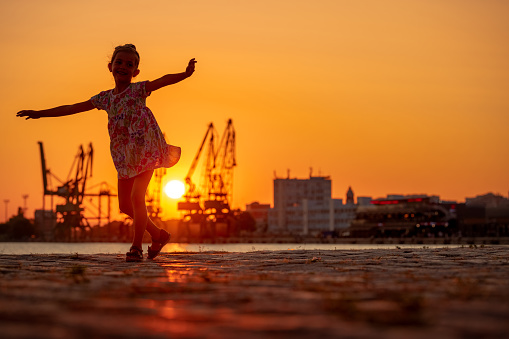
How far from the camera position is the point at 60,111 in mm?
8281

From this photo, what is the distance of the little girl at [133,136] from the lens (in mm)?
7777

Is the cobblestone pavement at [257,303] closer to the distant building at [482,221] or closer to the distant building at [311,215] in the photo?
the distant building at [482,221]

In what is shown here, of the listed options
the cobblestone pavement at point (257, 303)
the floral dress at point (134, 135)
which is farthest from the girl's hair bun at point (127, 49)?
the cobblestone pavement at point (257, 303)

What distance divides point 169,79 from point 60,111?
138cm

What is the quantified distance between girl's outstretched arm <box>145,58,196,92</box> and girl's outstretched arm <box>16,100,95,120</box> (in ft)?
2.43

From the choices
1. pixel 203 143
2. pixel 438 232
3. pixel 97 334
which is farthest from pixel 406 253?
pixel 438 232

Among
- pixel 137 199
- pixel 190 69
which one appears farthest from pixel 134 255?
pixel 190 69

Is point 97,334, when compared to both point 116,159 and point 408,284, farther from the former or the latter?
point 116,159

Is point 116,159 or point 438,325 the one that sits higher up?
point 116,159

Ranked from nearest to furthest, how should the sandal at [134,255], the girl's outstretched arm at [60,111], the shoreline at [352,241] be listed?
Answer: the sandal at [134,255]
the girl's outstretched arm at [60,111]
the shoreline at [352,241]

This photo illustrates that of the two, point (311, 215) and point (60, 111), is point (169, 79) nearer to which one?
point (60, 111)

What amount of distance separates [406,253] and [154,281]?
15.1 feet

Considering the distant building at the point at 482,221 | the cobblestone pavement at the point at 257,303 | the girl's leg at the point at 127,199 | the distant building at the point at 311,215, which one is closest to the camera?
the cobblestone pavement at the point at 257,303

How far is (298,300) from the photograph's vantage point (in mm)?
3949
